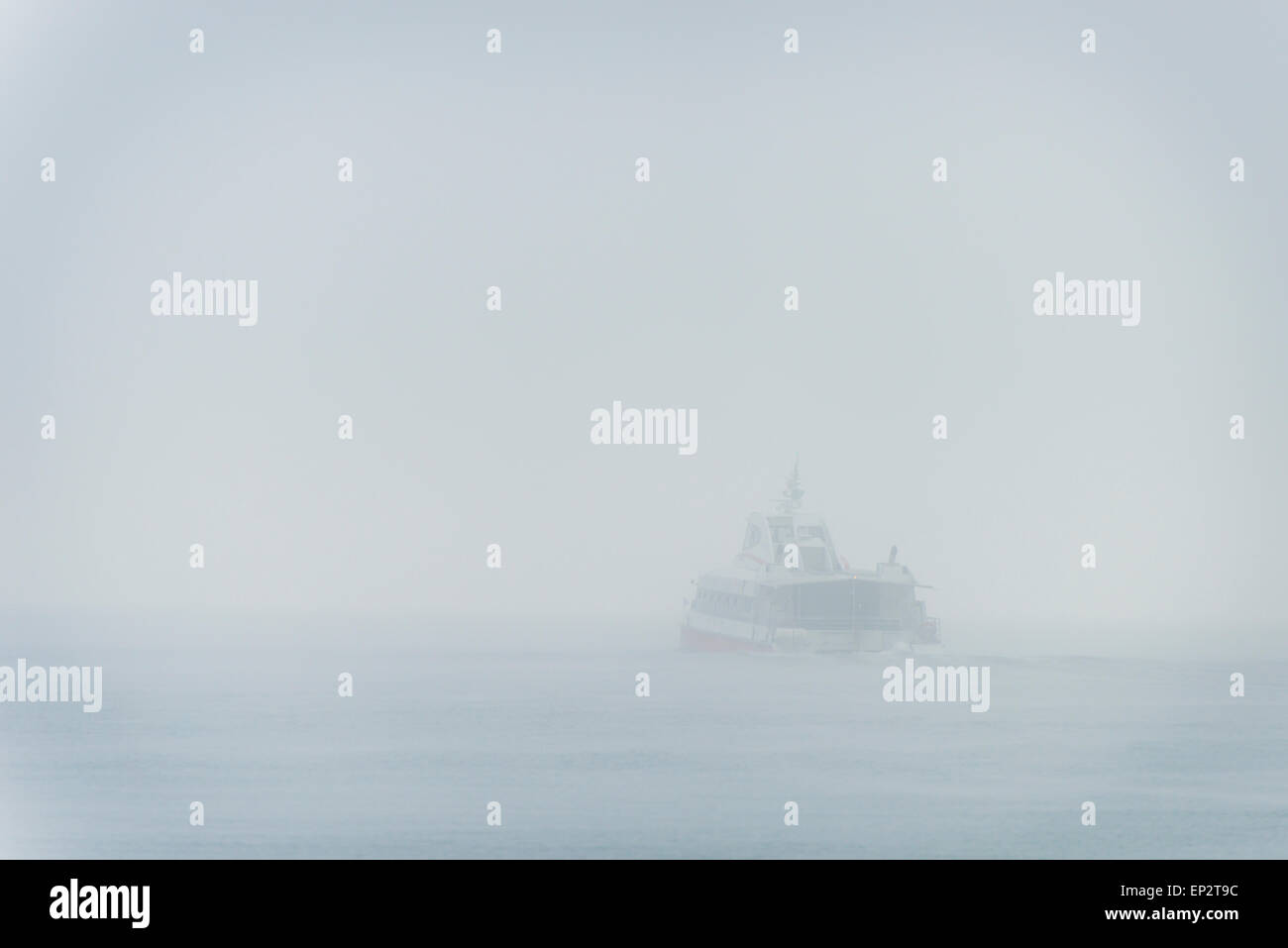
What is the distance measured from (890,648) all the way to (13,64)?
11.3m

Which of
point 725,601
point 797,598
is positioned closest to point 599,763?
point 725,601

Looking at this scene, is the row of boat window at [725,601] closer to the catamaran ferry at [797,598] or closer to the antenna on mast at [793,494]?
the catamaran ferry at [797,598]

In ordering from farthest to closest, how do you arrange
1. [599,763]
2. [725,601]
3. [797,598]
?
[797,598] → [725,601] → [599,763]

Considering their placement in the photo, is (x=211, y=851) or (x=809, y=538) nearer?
(x=211, y=851)

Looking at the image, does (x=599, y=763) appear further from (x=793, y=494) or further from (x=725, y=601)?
(x=793, y=494)

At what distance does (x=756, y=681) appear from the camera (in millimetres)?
19531

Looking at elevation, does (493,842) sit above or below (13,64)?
below

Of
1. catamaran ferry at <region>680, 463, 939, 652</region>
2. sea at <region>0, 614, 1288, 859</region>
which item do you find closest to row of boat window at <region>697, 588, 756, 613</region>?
catamaran ferry at <region>680, 463, 939, 652</region>

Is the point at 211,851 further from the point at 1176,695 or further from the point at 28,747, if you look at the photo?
the point at 1176,695

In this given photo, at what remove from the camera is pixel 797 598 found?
1984 cm

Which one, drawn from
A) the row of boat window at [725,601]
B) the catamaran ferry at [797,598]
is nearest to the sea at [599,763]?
the catamaran ferry at [797,598]

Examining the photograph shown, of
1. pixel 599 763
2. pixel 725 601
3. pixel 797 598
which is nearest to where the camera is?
pixel 599 763

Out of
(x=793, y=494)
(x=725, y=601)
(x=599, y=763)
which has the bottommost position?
(x=599, y=763)
